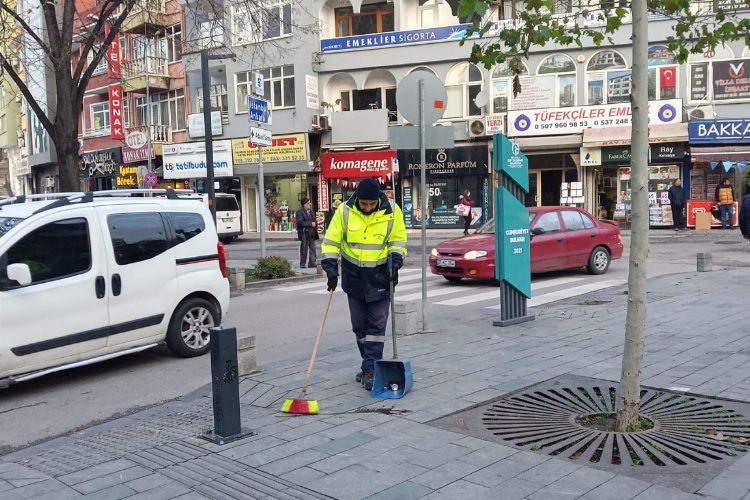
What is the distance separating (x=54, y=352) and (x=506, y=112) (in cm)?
2466

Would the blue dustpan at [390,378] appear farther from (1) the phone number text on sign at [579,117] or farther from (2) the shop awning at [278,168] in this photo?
(2) the shop awning at [278,168]

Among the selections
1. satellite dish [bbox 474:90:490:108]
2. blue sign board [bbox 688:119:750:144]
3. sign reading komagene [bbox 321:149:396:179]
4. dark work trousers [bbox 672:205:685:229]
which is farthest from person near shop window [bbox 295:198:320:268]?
blue sign board [bbox 688:119:750:144]

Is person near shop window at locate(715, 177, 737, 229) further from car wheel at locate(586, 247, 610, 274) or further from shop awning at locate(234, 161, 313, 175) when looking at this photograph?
shop awning at locate(234, 161, 313, 175)

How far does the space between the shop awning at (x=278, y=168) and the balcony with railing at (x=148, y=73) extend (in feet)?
20.9

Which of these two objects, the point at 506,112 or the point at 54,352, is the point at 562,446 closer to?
the point at 54,352

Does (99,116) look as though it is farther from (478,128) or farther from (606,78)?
(606,78)

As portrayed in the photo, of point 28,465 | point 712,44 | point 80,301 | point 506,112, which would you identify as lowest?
point 28,465

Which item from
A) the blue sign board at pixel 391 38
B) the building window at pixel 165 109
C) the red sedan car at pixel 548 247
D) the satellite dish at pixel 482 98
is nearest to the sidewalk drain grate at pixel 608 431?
the red sedan car at pixel 548 247

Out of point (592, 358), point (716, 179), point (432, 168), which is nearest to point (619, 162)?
point (716, 179)

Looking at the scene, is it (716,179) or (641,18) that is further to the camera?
(716,179)

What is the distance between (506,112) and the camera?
29.0m

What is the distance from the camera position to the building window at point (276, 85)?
3225 centimetres

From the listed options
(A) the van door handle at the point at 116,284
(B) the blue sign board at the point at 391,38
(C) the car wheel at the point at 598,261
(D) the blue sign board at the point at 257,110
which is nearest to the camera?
(A) the van door handle at the point at 116,284

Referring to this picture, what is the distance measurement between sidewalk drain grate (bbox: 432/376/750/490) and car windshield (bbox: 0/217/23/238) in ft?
14.9
